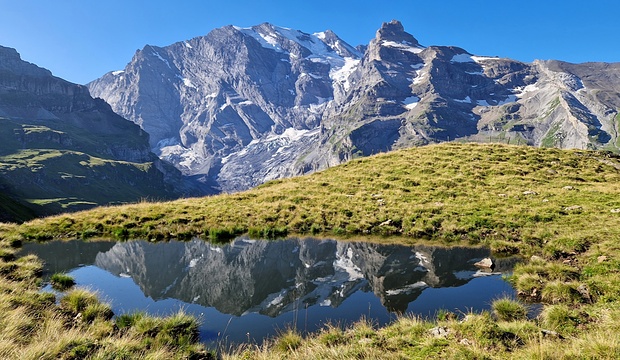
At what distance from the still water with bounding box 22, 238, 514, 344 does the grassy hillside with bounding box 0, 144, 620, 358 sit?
1.42 m

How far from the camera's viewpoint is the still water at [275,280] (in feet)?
37.6

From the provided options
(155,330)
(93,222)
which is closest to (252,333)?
(155,330)

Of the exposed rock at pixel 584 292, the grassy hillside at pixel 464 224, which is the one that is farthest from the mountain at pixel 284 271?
the exposed rock at pixel 584 292

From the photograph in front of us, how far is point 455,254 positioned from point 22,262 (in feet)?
68.9

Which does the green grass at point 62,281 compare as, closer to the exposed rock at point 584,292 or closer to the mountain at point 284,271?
the mountain at point 284,271

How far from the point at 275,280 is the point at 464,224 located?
42.2 ft

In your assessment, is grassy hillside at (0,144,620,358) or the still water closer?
grassy hillside at (0,144,620,358)

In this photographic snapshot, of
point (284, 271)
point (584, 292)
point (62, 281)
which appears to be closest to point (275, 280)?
point (284, 271)

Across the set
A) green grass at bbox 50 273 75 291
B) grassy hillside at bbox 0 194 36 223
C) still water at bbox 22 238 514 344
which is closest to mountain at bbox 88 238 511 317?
still water at bbox 22 238 514 344

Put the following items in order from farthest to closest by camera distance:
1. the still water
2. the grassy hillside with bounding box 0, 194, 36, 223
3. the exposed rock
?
the grassy hillside with bounding box 0, 194, 36, 223, the still water, the exposed rock

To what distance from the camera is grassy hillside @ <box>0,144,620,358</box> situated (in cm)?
859

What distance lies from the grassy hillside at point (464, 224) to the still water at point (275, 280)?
1.42m

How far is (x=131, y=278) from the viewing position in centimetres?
1549

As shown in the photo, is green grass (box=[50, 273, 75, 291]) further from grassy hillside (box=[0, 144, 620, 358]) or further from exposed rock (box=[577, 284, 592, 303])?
exposed rock (box=[577, 284, 592, 303])
